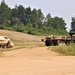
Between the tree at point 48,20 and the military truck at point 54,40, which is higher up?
the tree at point 48,20

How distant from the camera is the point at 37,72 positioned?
11.8 metres

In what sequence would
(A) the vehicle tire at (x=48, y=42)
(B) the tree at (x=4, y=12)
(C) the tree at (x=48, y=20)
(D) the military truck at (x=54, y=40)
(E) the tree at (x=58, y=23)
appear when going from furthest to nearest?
(E) the tree at (x=58, y=23) < (C) the tree at (x=48, y=20) < (B) the tree at (x=4, y=12) < (D) the military truck at (x=54, y=40) < (A) the vehicle tire at (x=48, y=42)

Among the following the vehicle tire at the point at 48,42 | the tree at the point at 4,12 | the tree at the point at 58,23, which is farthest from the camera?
the tree at the point at 58,23

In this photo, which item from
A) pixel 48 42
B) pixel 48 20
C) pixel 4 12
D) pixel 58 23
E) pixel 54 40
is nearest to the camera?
pixel 48 42

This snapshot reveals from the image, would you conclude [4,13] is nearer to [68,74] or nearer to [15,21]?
[15,21]

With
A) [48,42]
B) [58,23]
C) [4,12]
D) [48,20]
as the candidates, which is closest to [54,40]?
[48,42]

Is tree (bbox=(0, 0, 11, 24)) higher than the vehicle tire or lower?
higher

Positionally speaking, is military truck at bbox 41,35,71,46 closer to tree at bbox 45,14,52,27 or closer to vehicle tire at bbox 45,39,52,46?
vehicle tire at bbox 45,39,52,46

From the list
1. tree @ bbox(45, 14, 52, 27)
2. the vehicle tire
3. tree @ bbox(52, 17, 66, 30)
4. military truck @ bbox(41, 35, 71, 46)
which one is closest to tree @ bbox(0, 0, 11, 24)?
tree @ bbox(45, 14, 52, 27)

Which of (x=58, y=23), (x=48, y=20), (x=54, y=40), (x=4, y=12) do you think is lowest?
(x=54, y=40)

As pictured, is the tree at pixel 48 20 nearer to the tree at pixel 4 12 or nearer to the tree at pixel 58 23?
the tree at pixel 58 23

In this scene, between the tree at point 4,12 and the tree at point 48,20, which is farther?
the tree at point 48,20

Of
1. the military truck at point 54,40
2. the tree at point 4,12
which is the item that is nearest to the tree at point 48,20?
the tree at point 4,12

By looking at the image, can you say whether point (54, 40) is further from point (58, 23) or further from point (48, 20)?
point (58, 23)
